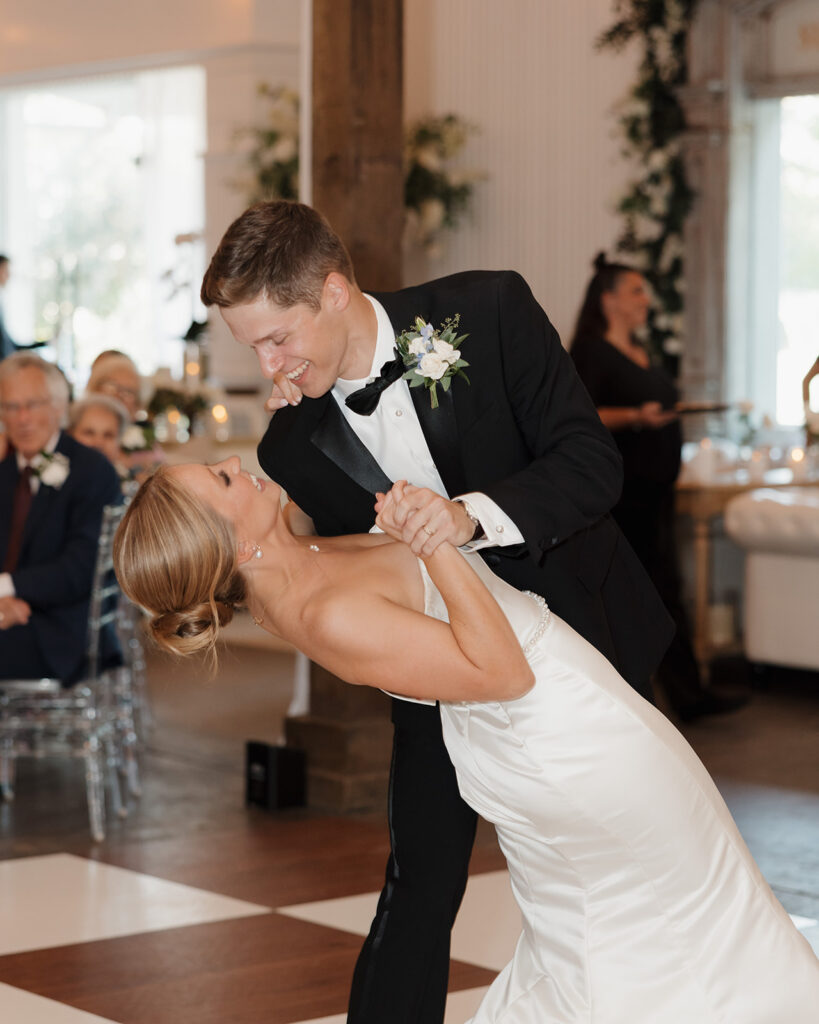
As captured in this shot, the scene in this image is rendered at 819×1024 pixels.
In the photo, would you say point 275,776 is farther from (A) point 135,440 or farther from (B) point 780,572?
(B) point 780,572

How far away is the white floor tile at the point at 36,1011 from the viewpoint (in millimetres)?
2832

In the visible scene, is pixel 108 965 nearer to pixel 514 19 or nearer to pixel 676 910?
pixel 676 910

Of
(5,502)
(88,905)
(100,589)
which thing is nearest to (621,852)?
(88,905)

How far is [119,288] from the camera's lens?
12.4m

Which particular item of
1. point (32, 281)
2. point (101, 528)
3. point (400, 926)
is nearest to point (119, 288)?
point (32, 281)

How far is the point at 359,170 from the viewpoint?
4312 millimetres

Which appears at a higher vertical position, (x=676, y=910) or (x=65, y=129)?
(x=65, y=129)

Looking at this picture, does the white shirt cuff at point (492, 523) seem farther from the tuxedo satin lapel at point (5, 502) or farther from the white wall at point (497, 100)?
the white wall at point (497, 100)

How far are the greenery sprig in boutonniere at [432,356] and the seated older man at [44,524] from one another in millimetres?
2319

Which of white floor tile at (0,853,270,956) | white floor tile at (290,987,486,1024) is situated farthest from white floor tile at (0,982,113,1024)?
white floor tile at (290,987,486,1024)

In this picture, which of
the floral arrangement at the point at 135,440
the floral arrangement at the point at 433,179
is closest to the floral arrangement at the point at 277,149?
the floral arrangement at the point at 433,179

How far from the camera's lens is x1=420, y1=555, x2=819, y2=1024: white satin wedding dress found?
7.11 ft

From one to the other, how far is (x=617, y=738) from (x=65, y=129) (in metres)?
11.3

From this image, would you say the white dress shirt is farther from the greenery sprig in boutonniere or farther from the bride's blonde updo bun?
the bride's blonde updo bun
